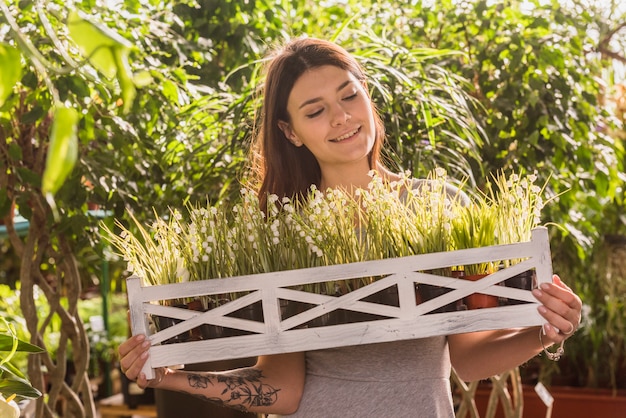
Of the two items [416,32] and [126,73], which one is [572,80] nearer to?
[416,32]

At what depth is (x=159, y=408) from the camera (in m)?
2.38

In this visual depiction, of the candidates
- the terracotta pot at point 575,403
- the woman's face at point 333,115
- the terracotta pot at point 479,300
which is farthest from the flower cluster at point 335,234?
the terracotta pot at point 575,403

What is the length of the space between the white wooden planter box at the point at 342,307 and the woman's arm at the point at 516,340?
0.02 meters

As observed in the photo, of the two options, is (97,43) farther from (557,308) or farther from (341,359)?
(341,359)

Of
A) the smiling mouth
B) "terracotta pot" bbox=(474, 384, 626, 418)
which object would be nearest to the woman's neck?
the smiling mouth

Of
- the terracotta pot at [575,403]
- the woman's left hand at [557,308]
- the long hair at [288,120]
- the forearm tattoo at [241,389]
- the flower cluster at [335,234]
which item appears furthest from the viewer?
the terracotta pot at [575,403]

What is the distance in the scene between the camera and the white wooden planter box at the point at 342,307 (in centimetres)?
119

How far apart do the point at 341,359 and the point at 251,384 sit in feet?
0.56

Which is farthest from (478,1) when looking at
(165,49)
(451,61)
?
(165,49)

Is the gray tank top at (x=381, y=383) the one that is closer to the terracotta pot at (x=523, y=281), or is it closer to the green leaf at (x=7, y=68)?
the terracotta pot at (x=523, y=281)

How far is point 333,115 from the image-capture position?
151cm

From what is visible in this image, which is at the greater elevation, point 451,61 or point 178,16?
point 178,16

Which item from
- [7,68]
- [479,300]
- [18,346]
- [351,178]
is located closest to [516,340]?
[479,300]

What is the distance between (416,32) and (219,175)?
0.89 m
